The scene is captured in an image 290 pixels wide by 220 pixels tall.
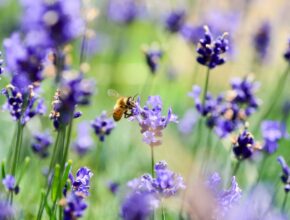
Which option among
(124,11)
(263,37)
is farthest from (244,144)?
(124,11)

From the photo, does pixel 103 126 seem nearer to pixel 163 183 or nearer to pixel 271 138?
pixel 271 138

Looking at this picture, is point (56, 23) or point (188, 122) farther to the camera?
point (188, 122)

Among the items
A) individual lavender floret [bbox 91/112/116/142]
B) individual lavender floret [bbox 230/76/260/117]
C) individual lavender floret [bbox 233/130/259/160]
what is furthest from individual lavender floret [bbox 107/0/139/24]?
individual lavender floret [bbox 233/130/259/160]

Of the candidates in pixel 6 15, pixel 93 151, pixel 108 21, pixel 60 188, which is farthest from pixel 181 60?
pixel 60 188

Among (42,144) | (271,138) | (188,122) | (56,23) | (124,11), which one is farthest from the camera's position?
(124,11)

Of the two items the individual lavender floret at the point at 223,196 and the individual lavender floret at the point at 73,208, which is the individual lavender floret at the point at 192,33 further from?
the individual lavender floret at the point at 73,208

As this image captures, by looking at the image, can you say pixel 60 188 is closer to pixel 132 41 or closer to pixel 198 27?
pixel 198 27

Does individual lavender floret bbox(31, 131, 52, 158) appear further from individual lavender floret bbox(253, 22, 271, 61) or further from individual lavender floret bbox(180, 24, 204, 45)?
individual lavender floret bbox(253, 22, 271, 61)
